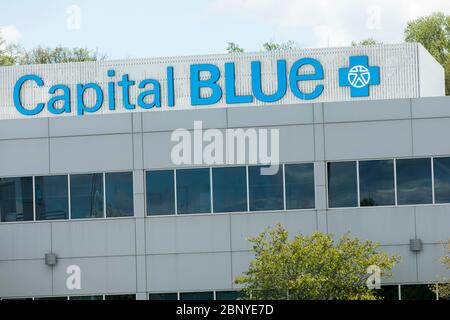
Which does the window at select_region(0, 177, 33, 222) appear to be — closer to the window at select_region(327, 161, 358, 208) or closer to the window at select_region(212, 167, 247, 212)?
the window at select_region(212, 167, 247, 212)

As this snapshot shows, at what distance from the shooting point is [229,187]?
Result: 2942 centimetres

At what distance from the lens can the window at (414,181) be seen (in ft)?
94.2

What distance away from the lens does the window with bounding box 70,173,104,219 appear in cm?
2988

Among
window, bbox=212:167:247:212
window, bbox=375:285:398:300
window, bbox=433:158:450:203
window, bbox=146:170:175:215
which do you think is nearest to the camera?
window, bbox=375:285:398:300

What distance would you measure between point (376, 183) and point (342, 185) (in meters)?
1.10

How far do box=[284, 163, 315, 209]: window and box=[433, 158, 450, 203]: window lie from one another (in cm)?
397

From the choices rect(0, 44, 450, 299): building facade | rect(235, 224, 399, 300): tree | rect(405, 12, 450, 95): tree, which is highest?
rect(405, 12, 450, 95): tree

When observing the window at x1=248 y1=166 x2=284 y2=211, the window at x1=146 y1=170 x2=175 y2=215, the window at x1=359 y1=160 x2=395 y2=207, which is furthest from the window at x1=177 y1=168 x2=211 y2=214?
the window at x1=359 y1=160 x2=395 y2=207

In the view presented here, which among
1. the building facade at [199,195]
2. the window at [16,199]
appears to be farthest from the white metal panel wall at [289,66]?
the window at [16,199]

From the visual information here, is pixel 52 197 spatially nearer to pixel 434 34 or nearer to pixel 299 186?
pixel 299 186

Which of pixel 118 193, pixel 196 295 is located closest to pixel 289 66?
pixel 118 193

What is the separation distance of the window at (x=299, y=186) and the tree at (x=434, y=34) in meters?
61.6

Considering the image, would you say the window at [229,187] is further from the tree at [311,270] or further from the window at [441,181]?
the window at [441,181]
